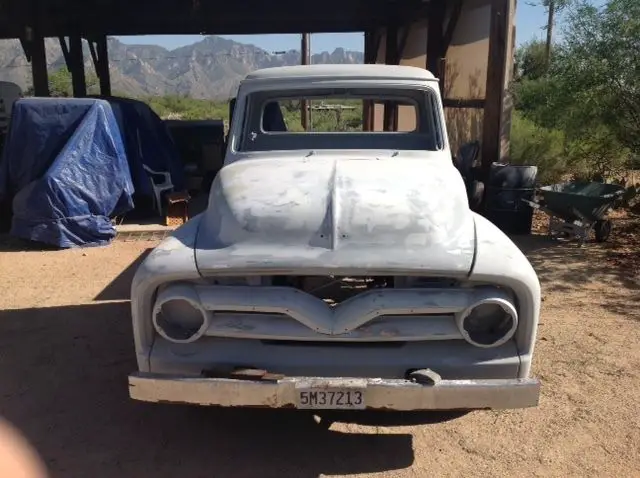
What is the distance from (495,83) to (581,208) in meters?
2.20

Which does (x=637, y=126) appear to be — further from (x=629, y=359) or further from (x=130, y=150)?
(x=130, y=150)

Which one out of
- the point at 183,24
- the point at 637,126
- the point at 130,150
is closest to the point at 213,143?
the point at 130,150

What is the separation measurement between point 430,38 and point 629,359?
8.27 m

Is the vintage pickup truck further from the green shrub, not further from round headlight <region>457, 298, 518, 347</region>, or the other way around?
the green shrub

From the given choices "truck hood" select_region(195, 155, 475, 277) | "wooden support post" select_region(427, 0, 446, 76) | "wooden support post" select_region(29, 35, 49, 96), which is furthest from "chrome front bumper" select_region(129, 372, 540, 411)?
"wooden support post" select_region(29, 35, 49, 96)

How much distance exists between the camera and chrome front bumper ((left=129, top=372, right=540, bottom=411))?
8.75ft

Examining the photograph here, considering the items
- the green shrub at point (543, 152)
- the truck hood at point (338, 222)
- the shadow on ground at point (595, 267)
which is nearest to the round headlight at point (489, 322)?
the truck hood at point (338, 222)

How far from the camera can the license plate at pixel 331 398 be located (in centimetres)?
269

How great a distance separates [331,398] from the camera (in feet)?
8.86

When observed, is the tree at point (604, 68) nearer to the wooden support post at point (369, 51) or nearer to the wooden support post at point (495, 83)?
the wooden support post at point (495, 83)

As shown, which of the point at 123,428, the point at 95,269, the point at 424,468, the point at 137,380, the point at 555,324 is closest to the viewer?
the point at 137,380

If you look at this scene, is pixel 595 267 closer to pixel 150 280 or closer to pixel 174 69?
pixel 150 280

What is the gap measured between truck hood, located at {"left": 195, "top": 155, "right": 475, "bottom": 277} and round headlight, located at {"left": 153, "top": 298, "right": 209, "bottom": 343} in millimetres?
227

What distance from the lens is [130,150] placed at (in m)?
9.37
